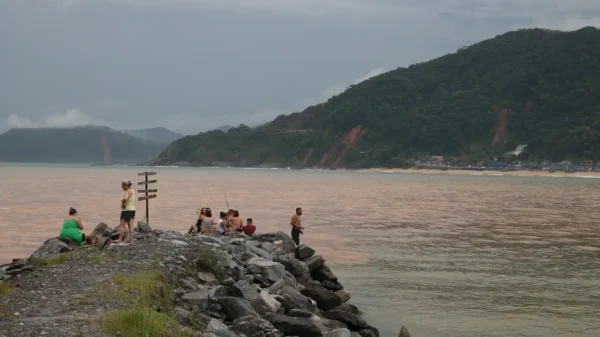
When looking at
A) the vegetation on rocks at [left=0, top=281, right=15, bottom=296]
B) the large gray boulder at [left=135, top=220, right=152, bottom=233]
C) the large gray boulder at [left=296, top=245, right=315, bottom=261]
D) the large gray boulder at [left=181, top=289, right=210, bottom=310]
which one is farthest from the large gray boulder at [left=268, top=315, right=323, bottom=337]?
the large gray boulder at [left=135, top=220, right=152, bottom=233]

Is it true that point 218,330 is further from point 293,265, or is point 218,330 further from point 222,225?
point 222,225

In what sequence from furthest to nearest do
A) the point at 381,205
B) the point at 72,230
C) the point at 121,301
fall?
the point at 381,205 → the point at 72,230 → the point at 121,301

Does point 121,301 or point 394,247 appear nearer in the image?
point 121,301

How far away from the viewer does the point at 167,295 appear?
41.7 ft

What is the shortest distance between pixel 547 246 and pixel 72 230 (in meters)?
22.6

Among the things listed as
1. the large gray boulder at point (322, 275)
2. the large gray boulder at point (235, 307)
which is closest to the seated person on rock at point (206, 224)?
the large gray boulder at point (322, 275)

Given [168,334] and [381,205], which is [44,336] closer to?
[168,334]

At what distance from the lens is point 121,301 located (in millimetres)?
11508

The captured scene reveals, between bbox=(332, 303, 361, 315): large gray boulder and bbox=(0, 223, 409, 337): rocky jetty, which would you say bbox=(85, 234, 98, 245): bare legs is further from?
bbox=(332, 303, 361, 315): large gray boulder

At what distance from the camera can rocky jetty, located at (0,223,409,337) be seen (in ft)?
33.3

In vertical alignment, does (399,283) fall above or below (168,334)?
below

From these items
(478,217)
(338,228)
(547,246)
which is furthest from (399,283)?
(478,217)

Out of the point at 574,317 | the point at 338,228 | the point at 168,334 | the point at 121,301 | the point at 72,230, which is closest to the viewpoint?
the point at 168,334

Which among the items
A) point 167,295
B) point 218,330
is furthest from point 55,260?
point 218,330
